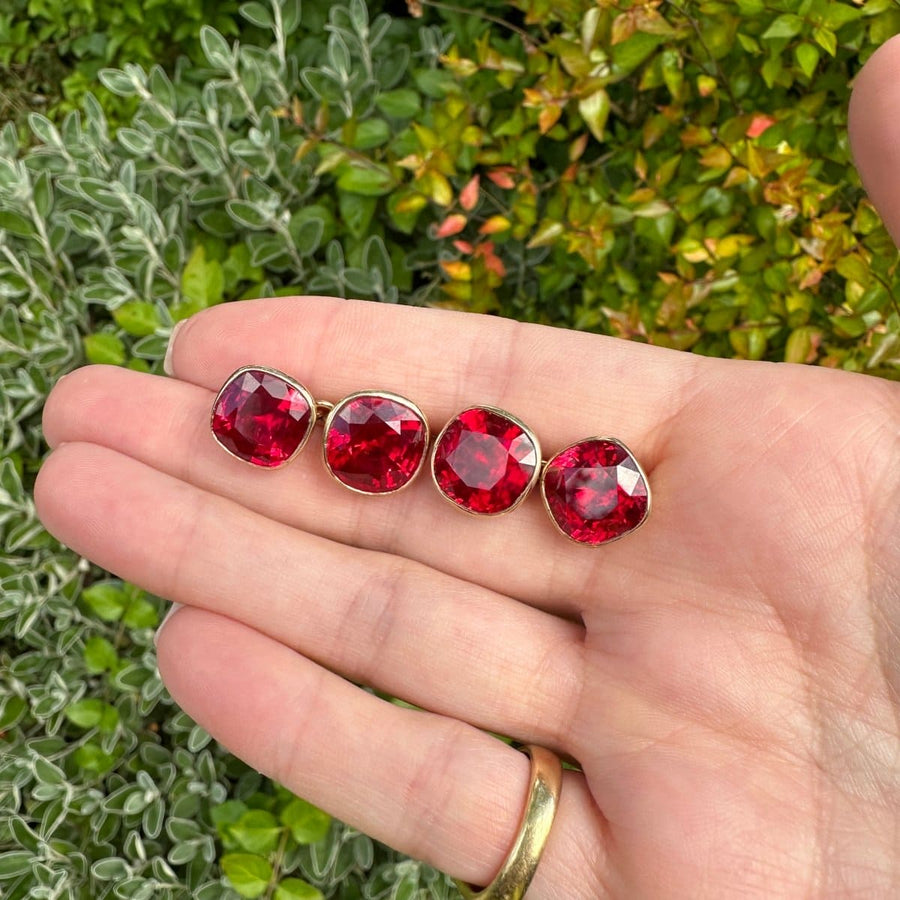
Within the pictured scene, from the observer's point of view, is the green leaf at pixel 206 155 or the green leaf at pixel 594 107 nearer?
the green leaf at pixel 594 107

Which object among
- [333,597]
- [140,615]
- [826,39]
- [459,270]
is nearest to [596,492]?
[333,597]

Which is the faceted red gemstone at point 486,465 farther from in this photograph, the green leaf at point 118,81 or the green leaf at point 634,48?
the green leaf at point 118,81

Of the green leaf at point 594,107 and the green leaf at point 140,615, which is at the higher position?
the green leaf at point 594,107

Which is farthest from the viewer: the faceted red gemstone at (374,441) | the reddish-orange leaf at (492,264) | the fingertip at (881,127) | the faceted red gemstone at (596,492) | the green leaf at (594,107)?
the reddish-orange leaf at (492,264)

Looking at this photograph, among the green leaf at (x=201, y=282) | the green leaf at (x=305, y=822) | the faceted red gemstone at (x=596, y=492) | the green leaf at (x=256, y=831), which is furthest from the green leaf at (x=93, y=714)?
the faceted red gemstone at (x=596, y=492)

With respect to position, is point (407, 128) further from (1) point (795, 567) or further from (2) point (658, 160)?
(1) point (795, 567)
